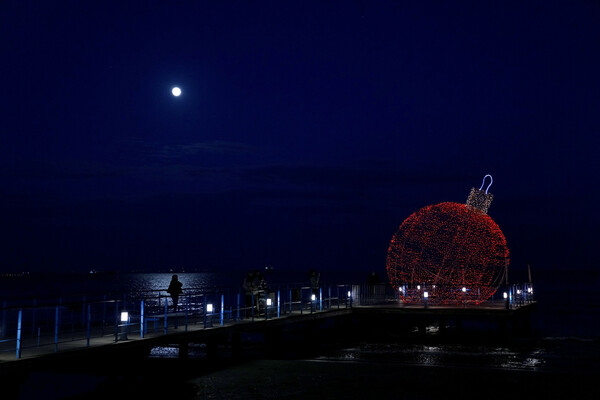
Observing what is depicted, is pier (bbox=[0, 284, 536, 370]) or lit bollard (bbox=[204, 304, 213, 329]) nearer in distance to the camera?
pier (bbox=[0, 284, 536, 370])

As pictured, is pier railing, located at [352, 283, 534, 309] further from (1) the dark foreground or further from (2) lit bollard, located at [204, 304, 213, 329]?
(2) lit bollard, located at [204, 304, 213, 329]

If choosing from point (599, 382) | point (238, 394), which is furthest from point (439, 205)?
point (238, 394)

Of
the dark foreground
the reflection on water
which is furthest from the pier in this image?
the reflection on water

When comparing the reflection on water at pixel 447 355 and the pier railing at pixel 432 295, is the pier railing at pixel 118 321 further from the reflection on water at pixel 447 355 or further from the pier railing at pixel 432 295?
the pier railing at pixel 432 295

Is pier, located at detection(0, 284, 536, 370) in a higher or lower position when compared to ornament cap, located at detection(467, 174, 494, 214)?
lower

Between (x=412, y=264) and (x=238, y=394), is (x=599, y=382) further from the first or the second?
(x=412, y=264)

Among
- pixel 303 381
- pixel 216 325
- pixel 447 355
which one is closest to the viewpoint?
pixel 303 381

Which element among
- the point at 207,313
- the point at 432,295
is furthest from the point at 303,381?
the point at 432,295

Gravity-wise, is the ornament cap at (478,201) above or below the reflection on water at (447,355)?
above

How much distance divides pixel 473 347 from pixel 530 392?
39.2 feet

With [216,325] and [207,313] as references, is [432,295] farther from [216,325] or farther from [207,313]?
[207,313]

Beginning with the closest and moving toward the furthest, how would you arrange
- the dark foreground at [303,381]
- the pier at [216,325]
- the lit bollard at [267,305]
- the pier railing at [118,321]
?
the pier railing at [118,321] < the pier at [216,325] < the dark foreground at [303,381] < the lit bollard at [267,305]

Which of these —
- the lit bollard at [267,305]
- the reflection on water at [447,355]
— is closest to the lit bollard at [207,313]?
the lit bollard at [267,305]

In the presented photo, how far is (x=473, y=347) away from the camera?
91.6 ft
